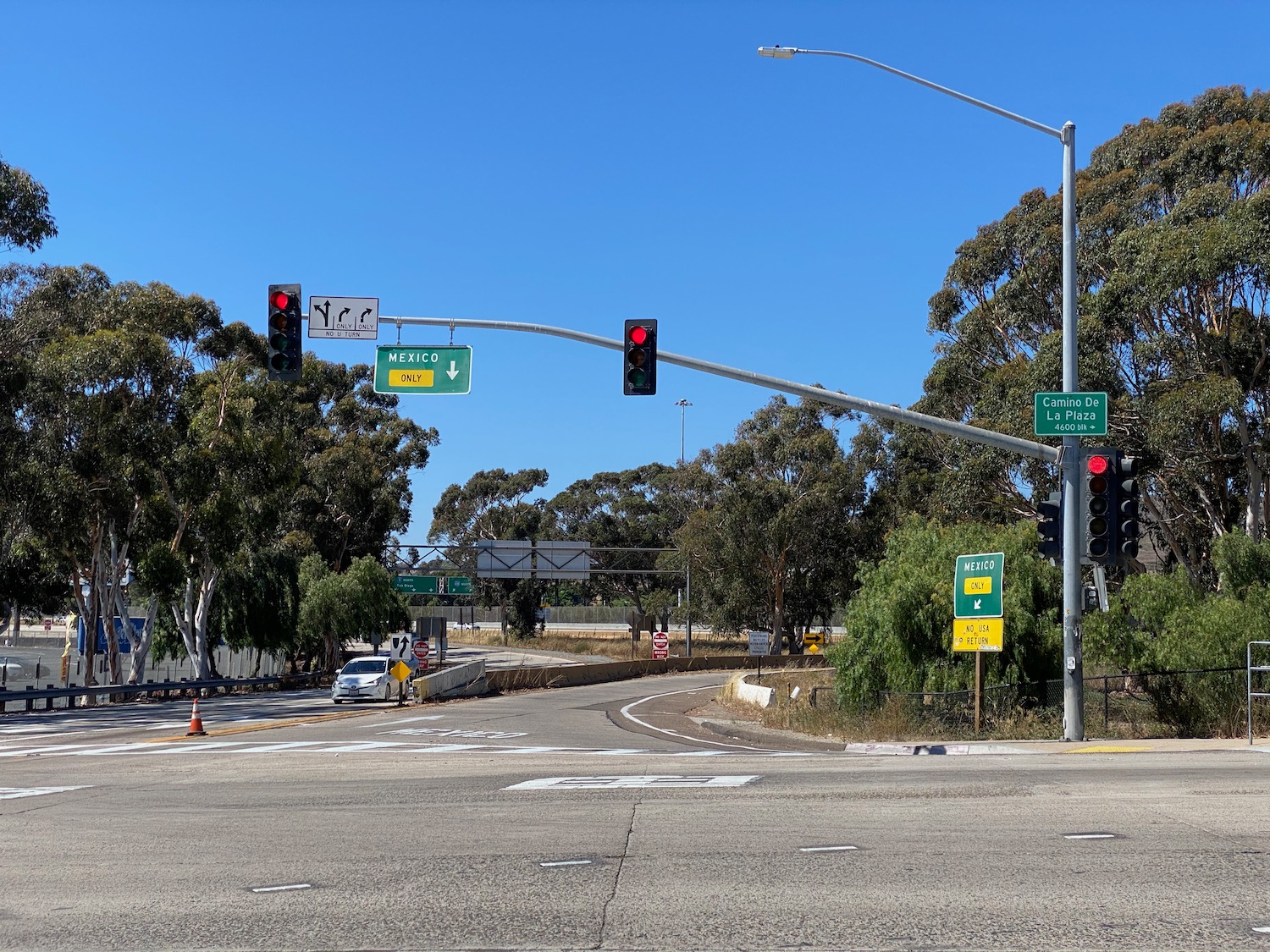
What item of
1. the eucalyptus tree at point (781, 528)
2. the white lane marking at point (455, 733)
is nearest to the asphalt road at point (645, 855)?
the white lane marking at point (455, 733)

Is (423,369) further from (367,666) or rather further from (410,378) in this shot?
(367,666)

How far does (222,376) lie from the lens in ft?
148

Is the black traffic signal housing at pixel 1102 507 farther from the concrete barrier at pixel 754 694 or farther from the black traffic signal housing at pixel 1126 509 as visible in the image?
the concrete barrier at pixel 754 694

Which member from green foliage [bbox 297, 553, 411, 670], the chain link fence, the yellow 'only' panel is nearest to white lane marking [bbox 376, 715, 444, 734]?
the yellow 'only' panel

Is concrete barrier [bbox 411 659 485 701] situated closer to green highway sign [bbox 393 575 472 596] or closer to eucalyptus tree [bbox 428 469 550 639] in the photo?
green highway sign [bbox 393 575 472 596]

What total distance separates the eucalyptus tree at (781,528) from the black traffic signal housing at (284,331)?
57714mm

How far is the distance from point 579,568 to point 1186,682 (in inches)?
2380

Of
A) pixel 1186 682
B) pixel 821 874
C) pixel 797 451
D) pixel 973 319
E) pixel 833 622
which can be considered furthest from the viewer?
pixel 833 622

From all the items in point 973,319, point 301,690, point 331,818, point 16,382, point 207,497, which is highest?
point 973,319

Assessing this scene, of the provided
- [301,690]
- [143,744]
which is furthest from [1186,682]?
[301,690]

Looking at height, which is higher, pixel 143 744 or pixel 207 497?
pixel 207 497

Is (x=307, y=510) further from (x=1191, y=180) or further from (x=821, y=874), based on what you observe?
(x=821, y=874)

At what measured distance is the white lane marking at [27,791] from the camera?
44.8 feet

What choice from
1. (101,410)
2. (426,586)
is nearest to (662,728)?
(101,410)
